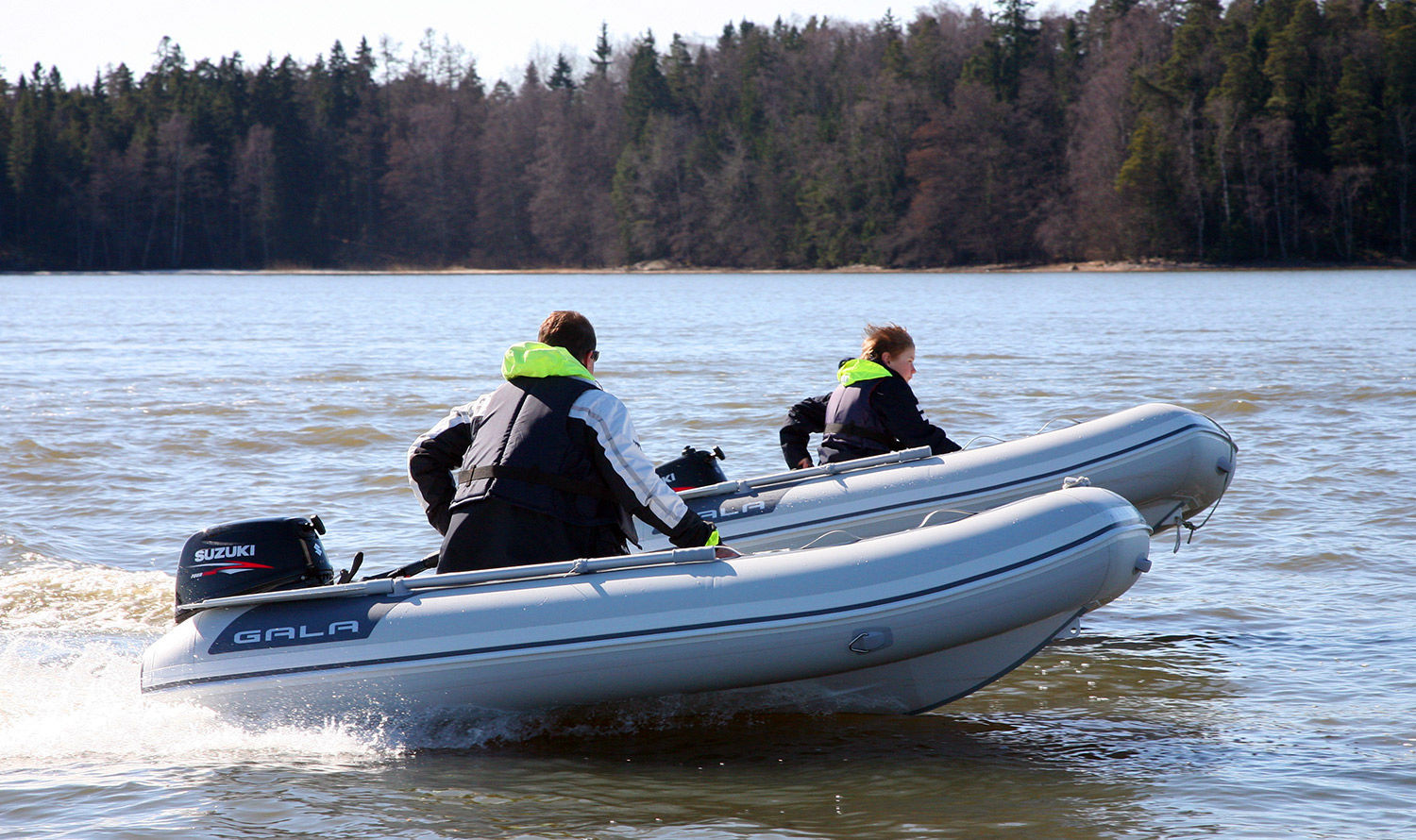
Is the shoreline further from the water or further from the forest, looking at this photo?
the water

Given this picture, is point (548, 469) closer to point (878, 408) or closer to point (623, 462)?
point (623, 462)

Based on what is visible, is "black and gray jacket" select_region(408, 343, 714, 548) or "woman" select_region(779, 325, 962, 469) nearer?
"black and gray jacket" select_region(408, 343, 714, 548)

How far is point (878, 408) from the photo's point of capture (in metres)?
5.55

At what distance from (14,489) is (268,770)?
6.15 metres

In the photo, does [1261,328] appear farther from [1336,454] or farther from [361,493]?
[361,493]

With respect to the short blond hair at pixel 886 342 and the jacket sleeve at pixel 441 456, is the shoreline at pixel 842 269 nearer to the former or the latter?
the short blond hair at pixel 886 342

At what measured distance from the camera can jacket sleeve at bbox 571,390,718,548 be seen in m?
3.70

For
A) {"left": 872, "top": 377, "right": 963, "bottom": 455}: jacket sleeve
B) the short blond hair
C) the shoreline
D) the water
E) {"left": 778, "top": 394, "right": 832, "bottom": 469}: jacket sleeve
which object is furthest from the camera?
the shoreline

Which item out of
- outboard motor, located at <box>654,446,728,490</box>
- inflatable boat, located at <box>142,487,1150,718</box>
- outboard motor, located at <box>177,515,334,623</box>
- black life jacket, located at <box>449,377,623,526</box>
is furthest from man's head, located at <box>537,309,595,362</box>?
outboard motor, located at <box>654,446,728,490</box>

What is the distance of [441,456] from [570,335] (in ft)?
1.93

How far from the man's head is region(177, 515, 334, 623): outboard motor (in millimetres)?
1023

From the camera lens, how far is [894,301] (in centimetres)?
3353

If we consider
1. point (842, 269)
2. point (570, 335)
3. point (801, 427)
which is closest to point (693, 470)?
point (801, 427)

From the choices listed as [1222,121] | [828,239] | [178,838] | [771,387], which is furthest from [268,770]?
[828,239]
